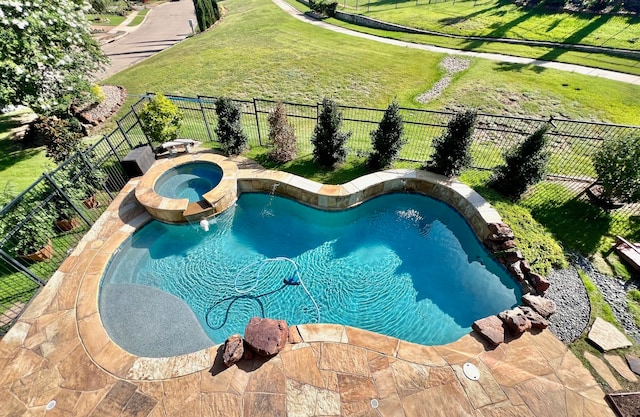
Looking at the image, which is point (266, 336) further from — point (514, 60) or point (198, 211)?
point (514, 60)

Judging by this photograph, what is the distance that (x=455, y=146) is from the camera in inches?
382

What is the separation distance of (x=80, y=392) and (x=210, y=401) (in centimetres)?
268

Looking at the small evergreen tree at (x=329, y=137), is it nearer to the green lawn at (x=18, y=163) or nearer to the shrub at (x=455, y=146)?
the shrub at (x=455, y=146)

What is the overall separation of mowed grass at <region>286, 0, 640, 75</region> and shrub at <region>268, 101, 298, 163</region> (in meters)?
21.5

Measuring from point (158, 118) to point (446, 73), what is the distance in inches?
752

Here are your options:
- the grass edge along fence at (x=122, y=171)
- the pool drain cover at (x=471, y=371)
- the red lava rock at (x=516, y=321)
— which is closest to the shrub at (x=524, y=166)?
the grass edge along fence at (x=122, y=171)

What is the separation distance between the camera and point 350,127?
14789 millimetres

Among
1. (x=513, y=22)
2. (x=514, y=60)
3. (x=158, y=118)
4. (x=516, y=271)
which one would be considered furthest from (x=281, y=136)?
(x=513, y=22)

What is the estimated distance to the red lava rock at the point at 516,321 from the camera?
6.11 m

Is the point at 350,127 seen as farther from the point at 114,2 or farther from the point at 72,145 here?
the point at 114,2

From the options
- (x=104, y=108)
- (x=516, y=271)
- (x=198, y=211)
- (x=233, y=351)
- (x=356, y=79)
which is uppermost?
(x=233, y=351)

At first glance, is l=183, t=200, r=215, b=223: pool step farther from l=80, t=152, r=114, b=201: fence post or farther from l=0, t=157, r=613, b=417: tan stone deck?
l=0, t=157, r=613, b=417: tan stone deck

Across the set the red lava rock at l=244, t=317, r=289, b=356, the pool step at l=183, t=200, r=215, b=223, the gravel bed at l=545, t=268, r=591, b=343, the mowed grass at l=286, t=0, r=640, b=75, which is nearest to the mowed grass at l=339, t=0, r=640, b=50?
the mowed grass at l=286, t=0, r=640, b=75

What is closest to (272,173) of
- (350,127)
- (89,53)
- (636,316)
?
(350,127)
